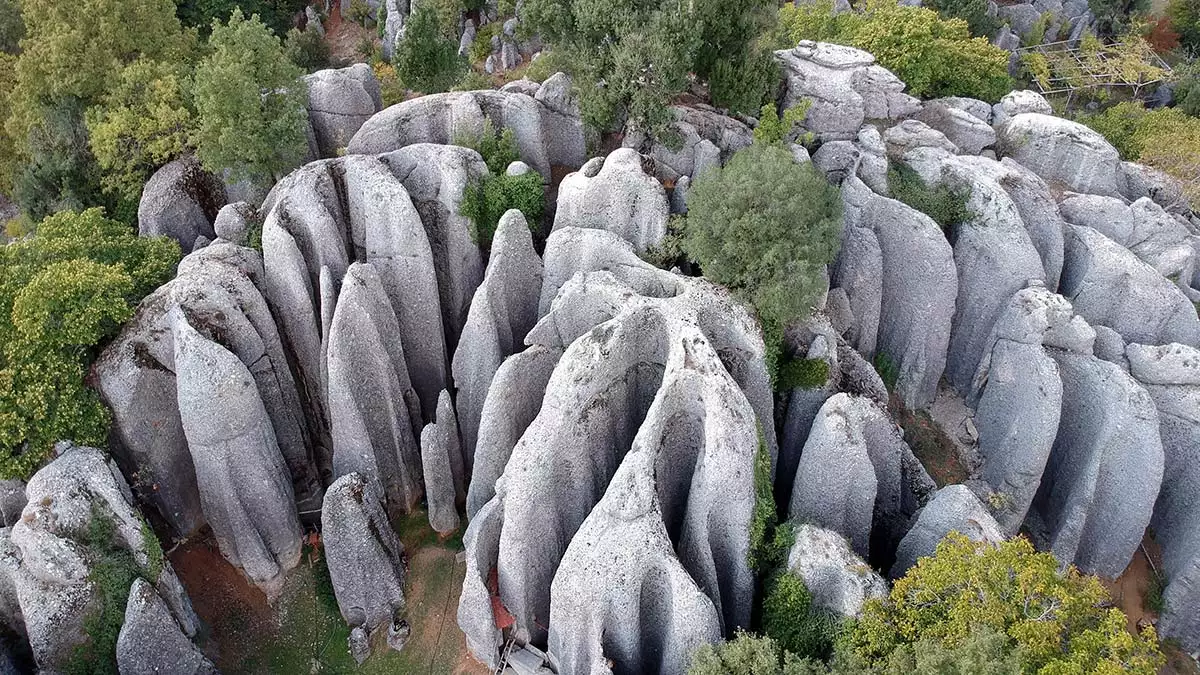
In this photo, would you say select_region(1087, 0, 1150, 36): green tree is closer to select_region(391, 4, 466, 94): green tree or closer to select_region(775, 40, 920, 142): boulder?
select_region(775, 40, 920, 142): boulder

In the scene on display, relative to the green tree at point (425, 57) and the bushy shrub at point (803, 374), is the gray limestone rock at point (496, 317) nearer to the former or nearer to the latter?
the bushy shrub at point (803, 374)

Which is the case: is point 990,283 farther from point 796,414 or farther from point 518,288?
point 518,288

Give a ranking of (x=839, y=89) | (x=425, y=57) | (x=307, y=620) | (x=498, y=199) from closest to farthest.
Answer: (x=307, y=620) < (x=498, y=199) < (x=839, y=89) < (x=425, y=57)

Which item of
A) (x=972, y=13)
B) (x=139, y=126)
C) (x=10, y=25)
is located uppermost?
(x=10, y=25)

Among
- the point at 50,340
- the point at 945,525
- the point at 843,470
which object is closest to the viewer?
the point at 945,525

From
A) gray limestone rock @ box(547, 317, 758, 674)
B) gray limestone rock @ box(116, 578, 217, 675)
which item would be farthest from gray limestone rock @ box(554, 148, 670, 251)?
gray limestone rock @ box(116, 578, 217, 675)

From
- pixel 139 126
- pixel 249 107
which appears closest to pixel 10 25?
pixel 139 126

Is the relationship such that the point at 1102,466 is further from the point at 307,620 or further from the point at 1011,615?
the point at 307,620
